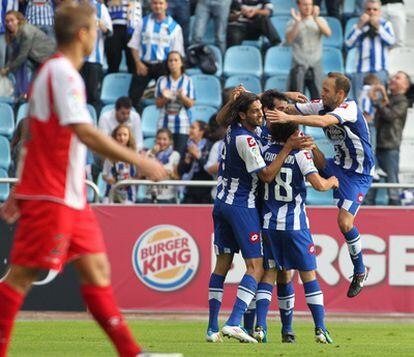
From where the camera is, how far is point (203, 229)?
614 inches

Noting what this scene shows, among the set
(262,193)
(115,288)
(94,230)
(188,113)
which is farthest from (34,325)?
(94,230)

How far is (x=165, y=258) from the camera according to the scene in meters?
15.6

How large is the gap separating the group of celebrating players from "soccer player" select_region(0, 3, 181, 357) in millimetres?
4101

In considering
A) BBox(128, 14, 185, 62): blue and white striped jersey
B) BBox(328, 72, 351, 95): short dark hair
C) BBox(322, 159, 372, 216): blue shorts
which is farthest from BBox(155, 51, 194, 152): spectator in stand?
BBox(328, 72, 351, 95): short dark hair

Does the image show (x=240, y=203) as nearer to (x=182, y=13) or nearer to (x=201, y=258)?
(x=201, y=258)

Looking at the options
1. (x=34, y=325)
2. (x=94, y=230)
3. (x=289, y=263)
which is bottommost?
(x=34, y=325)

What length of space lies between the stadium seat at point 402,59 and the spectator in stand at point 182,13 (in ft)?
11.8

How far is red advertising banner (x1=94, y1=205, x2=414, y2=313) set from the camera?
1551 centimetres

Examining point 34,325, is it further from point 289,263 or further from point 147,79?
point 147,79

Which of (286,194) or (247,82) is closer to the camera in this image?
(286,194)

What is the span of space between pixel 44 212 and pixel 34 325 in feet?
23.6

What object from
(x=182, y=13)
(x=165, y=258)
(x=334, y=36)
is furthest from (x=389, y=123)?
(x=165, y=258)

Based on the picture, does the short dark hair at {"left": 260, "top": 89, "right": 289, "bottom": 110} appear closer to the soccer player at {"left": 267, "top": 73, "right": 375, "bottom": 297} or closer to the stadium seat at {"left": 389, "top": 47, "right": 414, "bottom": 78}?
the soccer player at {"left": 267, "top": 73, "right": 375, "bottom": 297}

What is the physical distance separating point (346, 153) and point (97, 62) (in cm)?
787
